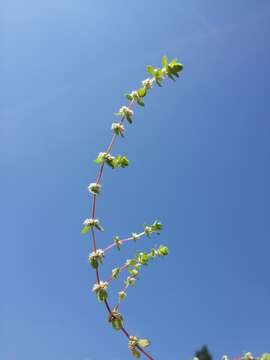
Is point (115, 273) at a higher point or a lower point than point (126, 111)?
lower

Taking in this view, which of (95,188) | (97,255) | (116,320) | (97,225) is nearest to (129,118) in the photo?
(95,188)

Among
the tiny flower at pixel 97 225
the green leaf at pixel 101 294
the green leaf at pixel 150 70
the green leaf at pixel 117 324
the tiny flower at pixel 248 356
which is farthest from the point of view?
the green leaf at pixel 150 70

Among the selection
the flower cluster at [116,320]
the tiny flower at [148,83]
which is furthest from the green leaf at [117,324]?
the tiny flower at [148,83]

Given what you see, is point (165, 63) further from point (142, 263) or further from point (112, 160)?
point (142, 263)

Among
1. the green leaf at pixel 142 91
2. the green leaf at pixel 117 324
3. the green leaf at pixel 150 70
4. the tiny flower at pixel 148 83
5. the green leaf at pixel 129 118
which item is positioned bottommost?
the green leaf at pixel 117 324

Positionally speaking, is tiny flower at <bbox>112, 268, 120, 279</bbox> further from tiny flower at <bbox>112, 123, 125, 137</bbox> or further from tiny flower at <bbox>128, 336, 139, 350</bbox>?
tiny flower at <bbox>112, 123, 125, 137</bbox>

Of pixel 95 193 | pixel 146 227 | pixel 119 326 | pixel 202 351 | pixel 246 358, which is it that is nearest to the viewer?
pixel 246 358

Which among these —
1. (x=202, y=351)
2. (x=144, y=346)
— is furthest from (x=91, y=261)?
(x=202, y=351)

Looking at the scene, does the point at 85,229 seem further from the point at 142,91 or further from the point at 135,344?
the point at 142,91

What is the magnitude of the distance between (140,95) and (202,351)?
6260 cm

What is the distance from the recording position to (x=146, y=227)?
3.49 meters

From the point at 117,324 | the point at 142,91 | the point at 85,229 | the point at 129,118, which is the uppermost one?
the point at 142,91

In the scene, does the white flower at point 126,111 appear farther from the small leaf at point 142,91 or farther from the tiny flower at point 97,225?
the tiny flower at point 97,225

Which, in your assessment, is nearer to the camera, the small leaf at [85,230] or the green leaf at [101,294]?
the green leaf at [101,294]
